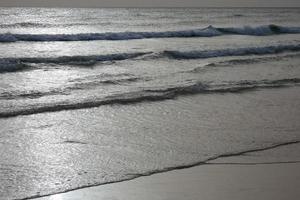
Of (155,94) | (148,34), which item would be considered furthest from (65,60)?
(148,34)

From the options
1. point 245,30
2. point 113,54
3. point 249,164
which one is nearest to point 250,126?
point 249,164

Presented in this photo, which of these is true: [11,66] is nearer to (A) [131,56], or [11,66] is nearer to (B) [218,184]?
(A) [131,56]

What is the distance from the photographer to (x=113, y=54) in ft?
53.2

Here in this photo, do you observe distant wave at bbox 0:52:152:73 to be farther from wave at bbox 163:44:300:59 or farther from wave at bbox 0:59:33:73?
wave at bbox 163:44:300:59

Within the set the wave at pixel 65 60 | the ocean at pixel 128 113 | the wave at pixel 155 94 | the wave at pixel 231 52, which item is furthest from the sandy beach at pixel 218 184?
the wave at pixel 231 52

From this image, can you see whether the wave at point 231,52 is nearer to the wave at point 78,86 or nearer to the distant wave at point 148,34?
the wave at point 78,86

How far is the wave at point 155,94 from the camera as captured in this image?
327 inches

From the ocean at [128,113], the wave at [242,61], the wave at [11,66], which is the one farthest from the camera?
the wave at [242,61]

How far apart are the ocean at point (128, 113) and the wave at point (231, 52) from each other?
0.77ft

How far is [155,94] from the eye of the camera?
9.78 m

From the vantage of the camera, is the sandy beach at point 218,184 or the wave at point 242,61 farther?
the wave at point 242,61

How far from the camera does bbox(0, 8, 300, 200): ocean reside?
572cm

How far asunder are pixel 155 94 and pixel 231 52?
882cm

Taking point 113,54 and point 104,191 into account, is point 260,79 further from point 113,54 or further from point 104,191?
point 104,191
